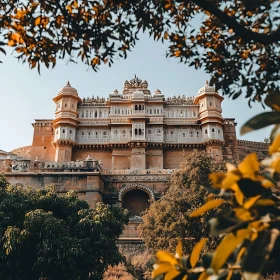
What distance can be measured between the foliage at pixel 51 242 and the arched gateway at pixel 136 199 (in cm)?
1142

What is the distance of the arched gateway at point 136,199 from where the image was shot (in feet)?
76.7

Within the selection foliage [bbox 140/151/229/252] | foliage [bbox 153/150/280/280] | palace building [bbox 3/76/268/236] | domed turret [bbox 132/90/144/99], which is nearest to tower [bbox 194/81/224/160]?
palace building [bbox 3/76/268/236]

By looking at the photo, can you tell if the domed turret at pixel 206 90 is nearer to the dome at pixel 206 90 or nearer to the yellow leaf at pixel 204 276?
the dome at pixel 206 90

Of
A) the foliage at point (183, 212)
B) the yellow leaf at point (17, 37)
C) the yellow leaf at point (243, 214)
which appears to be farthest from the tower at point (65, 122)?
the yellow leaf at point (243, 214)

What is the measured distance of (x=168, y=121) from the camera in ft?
117

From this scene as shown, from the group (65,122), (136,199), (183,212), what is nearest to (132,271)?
(183,212)

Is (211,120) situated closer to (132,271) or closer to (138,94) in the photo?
(138,94)

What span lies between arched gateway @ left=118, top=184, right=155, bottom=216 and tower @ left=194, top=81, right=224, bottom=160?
11023 millimetres

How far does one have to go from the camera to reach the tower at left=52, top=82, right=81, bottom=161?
111ft

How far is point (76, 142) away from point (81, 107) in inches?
173

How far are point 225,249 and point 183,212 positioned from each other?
11.1 m

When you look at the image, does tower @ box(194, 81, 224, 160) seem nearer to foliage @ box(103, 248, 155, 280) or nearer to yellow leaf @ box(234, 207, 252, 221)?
foliage @ box(103, 248, 155, 280)

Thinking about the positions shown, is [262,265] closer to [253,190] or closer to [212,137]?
[253,190]

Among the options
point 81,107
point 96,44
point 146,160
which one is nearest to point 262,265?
point 96,44
